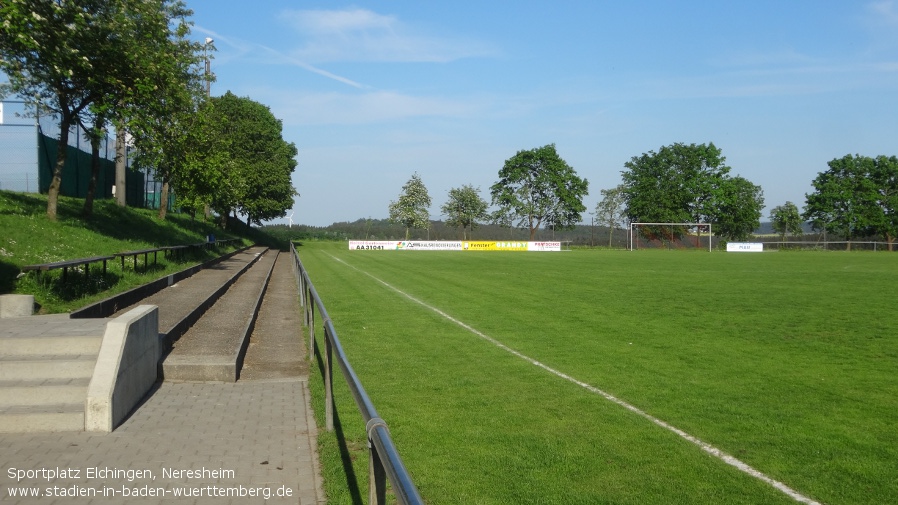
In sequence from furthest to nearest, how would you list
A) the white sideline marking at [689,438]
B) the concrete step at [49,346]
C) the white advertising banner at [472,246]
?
1. the white advertising banner at [472,246]
2. the concrete step at [49,346]
3. the white sideline marking at [689,438]

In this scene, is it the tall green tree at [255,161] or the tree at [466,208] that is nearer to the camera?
the tall green tree at [255,161]

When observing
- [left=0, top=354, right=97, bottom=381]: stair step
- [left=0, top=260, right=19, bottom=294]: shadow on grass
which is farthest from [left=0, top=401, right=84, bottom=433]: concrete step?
[left=0, top=260, right=19, bottom=294]: shadow on grass

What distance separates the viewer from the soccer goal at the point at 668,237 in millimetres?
79250

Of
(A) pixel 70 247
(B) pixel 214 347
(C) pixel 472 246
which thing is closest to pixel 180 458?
(B) pixel 214 347

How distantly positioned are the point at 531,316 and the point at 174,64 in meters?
12.6

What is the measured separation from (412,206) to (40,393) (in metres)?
98.1

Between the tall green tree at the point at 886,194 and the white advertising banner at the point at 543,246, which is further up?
the tall green tree at the point at 886,194

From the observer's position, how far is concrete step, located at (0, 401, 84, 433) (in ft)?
20.4

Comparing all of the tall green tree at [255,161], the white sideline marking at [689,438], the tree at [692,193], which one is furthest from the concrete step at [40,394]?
the tree at [692,193]

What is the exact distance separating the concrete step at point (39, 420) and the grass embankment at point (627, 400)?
2.05m

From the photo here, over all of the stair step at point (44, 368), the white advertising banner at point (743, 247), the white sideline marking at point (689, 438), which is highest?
the white advertising banner at point (743, 247)

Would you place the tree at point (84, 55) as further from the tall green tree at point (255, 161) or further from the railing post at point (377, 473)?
the tall green tree at point (255, 161)

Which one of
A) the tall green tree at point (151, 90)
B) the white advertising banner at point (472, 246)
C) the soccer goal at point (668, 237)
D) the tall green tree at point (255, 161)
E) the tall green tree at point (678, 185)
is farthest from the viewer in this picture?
the tall green tree at point (678, 185)

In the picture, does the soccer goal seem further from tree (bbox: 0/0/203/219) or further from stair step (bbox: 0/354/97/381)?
stair step (bbox: 0/354/97/381)
